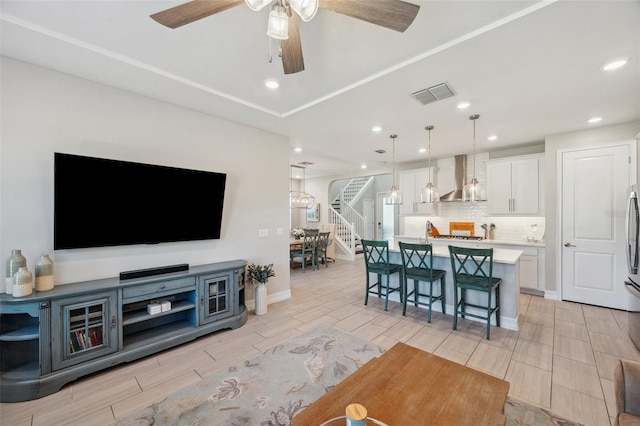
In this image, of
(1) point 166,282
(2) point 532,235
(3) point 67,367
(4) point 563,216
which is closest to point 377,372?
(1) point 166,282

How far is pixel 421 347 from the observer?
9.77 feet

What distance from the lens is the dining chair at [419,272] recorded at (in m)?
3.68

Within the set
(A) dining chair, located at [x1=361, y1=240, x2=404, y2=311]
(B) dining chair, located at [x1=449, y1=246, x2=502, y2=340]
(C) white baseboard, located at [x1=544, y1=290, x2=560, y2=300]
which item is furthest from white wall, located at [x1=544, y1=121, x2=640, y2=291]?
(A) dining chair, located at [x1=361, y1=240, x2=404, y2=311]

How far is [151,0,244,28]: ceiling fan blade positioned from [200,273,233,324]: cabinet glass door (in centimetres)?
260

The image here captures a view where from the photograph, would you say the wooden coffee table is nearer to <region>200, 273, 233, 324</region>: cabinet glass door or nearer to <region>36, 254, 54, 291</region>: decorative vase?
<region>200, 273, 233, 324</region>: cabinet glass door

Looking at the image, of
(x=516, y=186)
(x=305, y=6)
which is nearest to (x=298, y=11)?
(x=305, y=6)

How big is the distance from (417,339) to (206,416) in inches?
92.0

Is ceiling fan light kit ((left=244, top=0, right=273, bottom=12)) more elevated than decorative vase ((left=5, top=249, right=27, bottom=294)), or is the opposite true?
ceiling fan light kit ((left=244, top=0, right=273, bottom=12))

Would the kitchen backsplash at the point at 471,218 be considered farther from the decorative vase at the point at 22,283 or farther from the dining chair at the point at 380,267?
the decorative vase at the point at 22,283

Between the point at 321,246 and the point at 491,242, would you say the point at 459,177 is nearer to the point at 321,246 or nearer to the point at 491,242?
the point at 491,242

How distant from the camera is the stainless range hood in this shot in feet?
19.2

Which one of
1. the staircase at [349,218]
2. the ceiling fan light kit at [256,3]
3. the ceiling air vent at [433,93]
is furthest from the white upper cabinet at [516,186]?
the ceiling fan light kit at [256,3]

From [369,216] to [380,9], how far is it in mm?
9745

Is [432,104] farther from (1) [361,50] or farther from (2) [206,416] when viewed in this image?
(2) [206,416]
